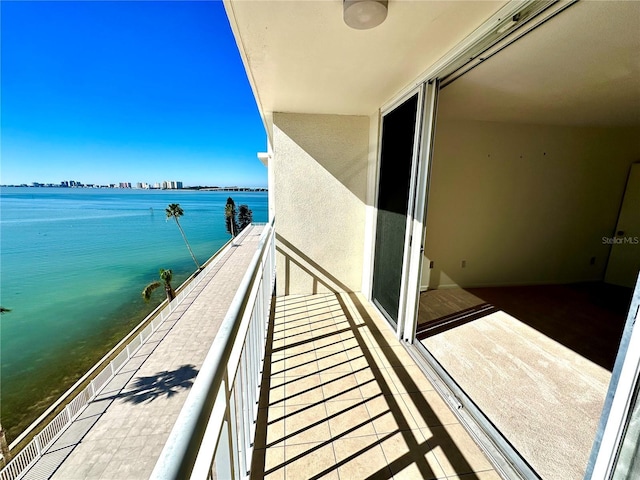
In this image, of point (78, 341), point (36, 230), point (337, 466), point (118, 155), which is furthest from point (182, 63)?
point (36, 230)

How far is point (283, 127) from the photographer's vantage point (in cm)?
334

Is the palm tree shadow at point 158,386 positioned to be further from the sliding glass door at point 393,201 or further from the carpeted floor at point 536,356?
the carpeted floor at point 536,356

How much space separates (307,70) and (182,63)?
26.0 m

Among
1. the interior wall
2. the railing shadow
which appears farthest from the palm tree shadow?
Result: the interior wall

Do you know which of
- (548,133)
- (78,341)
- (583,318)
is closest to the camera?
(583,318)

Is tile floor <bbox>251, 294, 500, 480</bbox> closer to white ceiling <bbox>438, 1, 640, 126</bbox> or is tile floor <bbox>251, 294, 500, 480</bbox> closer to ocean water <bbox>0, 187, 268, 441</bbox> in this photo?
white ceiling <bbox>438, 1, 640, 126</bbox>

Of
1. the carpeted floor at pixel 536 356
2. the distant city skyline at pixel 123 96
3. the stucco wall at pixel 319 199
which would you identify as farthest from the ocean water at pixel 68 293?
the carpeted floor at pixel 536 356

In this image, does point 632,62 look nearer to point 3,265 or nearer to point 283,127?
point 283,127

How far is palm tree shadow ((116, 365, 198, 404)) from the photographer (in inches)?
285

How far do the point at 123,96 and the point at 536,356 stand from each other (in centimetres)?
4515

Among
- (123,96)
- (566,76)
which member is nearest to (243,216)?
(123,96)

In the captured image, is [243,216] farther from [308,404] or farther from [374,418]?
[374,418]

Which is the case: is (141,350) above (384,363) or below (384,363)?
below

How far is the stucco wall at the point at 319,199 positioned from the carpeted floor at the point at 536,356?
4.16 feet
